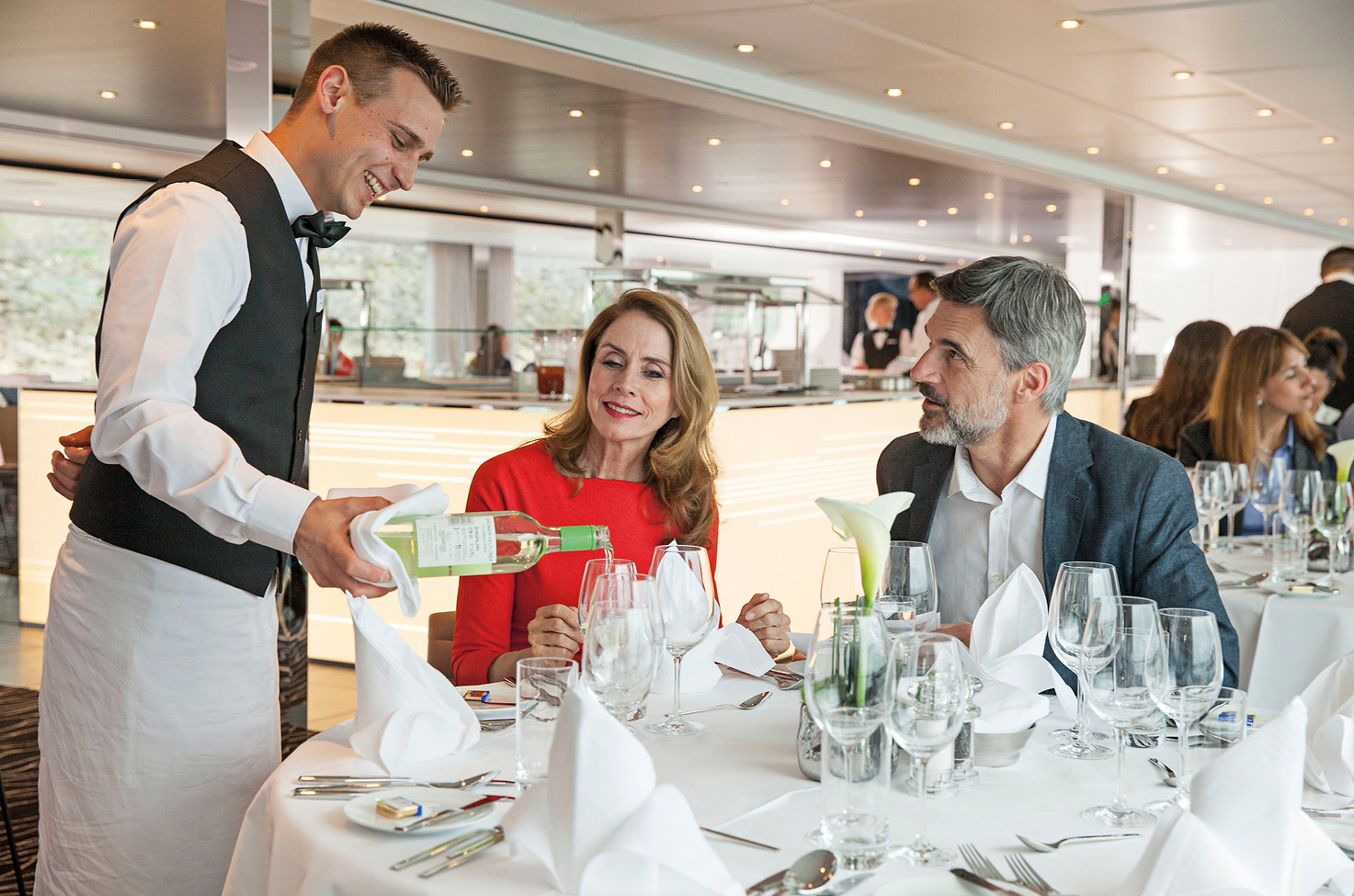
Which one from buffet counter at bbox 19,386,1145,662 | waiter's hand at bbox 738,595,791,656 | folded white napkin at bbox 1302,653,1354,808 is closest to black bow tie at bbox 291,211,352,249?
waiter's hand at bbox 738,595,791,656

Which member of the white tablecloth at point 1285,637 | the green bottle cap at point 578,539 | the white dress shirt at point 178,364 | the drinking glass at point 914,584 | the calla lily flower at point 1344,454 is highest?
the white dress shirt at point 178,364

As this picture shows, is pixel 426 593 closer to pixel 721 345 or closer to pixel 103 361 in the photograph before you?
pixel 103 361

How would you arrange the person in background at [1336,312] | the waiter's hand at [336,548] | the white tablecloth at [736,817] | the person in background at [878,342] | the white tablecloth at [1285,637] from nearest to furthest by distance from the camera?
the white tablecloth at [736,817] → the waiter's hand at [336,548] → the white tablecloth at [1285,637] → the person in background at [1336,312] → the person in background at [878,342]

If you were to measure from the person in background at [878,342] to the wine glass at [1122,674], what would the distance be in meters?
11.5

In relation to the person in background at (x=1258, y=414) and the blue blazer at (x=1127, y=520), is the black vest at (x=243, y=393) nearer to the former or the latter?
the blue blazer at (x=1127, y=520)

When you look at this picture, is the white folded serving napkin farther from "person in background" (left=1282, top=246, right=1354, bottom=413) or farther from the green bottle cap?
"person in background" (left=1282, top=246, right=1354, bottom=413)

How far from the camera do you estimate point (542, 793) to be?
1104 millimetres

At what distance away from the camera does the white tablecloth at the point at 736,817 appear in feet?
3.66

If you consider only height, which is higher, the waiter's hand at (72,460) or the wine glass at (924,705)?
the waiter's hand at (72,460)

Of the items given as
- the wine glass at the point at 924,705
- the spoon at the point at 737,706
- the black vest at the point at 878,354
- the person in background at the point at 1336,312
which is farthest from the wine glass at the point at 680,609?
the black vest at the point at 878,354

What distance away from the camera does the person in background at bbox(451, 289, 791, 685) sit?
7.27 feet

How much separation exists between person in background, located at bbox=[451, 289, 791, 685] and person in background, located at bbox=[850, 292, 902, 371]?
1044 cm

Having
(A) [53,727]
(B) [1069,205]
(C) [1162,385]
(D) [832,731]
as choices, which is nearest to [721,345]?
(C) [1162,385]

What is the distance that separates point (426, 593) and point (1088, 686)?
3.57 meters
